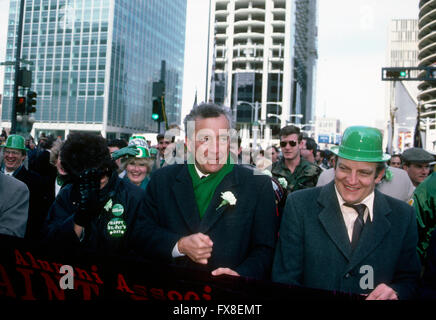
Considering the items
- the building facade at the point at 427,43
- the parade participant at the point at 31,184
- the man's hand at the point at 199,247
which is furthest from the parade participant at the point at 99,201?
the building facade at the point at 427,43

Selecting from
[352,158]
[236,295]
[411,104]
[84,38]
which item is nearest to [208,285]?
[236,295]

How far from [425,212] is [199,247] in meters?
2.25

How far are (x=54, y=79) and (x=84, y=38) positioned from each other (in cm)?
1002

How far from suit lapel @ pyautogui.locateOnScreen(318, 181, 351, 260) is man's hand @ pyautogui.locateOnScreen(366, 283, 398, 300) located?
286 millimetres

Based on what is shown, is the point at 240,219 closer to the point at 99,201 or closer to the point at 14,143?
the point at 99,201

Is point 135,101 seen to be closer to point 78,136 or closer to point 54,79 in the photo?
point 54,79

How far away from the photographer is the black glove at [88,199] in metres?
2.59

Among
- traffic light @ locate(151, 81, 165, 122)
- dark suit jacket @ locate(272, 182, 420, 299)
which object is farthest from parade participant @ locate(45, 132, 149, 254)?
traffic light @ locate(151, 81, 165, 122)

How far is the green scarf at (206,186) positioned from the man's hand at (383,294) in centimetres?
110

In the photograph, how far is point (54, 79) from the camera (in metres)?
77.2

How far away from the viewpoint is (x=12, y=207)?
2.83m

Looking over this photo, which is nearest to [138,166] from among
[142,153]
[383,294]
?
[142,153]

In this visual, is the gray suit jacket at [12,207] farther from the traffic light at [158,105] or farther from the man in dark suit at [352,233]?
the traffic light at [158,105]

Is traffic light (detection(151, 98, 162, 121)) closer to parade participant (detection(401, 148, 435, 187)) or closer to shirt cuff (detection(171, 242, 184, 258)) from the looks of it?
parade participant (detection(401, 148, 435, 187))
